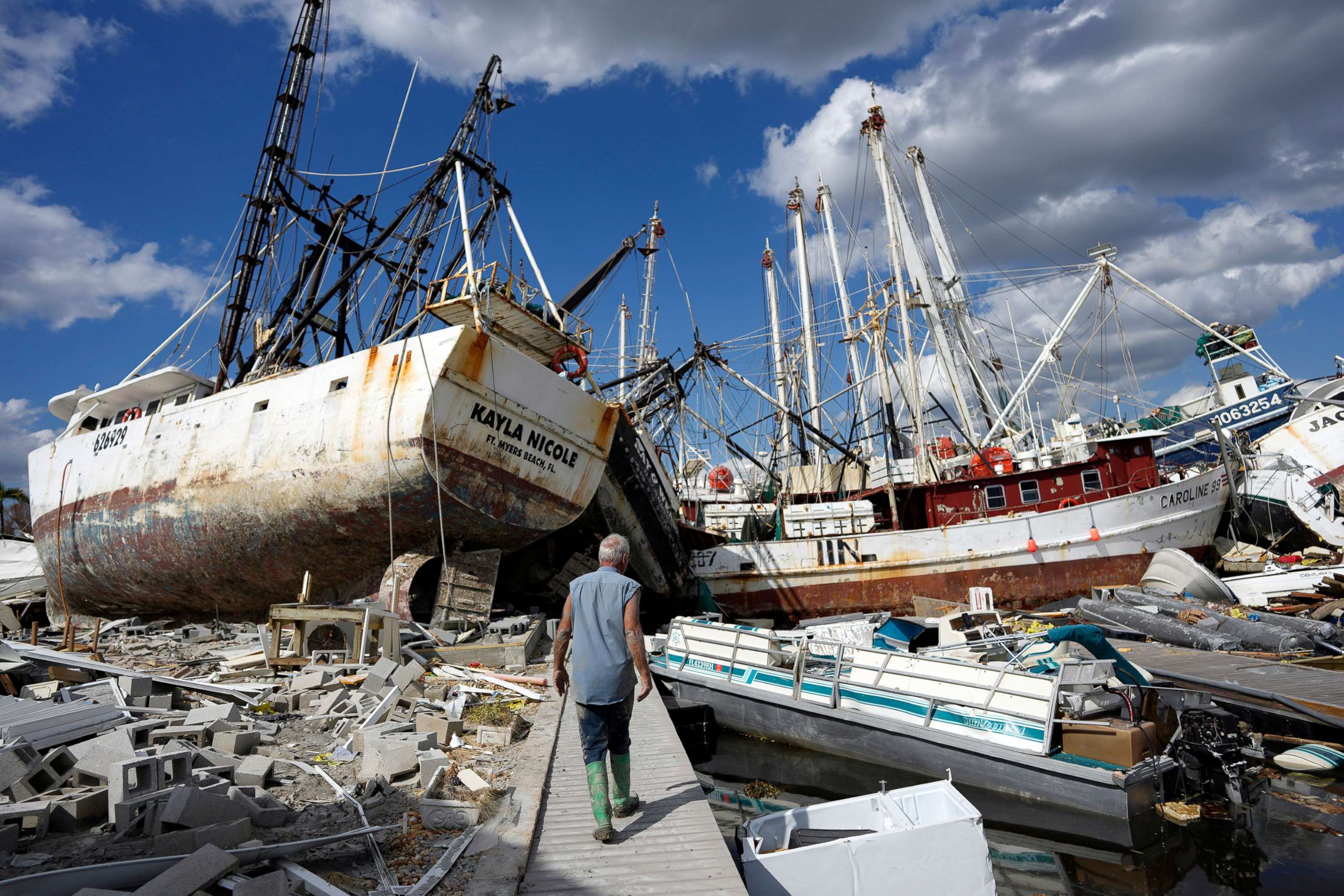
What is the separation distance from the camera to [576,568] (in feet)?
56.4

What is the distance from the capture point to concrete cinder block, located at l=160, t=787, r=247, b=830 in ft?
11.9

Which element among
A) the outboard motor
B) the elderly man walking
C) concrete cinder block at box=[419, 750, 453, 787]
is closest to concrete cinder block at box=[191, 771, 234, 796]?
concrete cinder block at box=[419, 750, 453, 787]

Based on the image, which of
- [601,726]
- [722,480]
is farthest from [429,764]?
[722,480]

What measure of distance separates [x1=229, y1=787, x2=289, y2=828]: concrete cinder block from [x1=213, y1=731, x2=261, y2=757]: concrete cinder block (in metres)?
1.27

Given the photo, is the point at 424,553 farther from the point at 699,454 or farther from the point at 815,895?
the point at 699,454

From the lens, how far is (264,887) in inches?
116

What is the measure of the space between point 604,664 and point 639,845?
3.75 feet

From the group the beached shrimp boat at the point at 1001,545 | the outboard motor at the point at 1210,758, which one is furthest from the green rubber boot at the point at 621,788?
the beached shrimp boat at the point at 1001,545

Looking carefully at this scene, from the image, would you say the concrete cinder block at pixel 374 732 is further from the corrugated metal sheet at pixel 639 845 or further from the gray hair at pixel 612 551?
the gray hair at pixel 612 551

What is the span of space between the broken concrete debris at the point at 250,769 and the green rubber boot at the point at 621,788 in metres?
0.80

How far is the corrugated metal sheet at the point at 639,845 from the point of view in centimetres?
374

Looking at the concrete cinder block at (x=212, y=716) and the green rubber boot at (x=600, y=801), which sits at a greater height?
the concrete cinder block at (x=212, y=716)

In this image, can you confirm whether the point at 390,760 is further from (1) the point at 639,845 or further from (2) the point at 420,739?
(1) the point at 639,845

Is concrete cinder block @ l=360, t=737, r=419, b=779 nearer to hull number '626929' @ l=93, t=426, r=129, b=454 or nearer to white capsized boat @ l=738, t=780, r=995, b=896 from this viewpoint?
white capsized boat @ l=738, t=780, r=995, b=896
